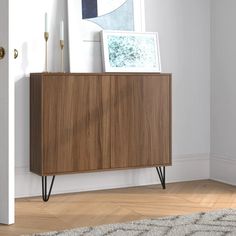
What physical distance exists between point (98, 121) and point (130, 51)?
2.09 ft

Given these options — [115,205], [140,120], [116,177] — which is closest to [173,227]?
[115,205]

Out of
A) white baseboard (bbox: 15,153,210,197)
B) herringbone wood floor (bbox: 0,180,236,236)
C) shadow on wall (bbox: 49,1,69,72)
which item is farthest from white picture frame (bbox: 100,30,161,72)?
herringbone wood floor (bbox: 0,180,236,236)

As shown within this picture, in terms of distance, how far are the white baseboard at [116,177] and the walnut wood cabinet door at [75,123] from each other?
0.27 meters

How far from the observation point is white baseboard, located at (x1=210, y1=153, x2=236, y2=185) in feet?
14.7

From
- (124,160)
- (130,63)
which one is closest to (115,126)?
(124,160)

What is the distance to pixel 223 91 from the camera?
4.55 meters

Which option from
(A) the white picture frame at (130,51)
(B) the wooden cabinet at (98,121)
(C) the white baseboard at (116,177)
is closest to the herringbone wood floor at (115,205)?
(C) the white baseboard at (116,177)

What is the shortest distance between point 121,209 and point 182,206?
1.36 feet

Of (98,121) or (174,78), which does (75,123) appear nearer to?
(98,121)

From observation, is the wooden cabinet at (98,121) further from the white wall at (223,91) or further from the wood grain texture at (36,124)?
the white wall at (223,91)

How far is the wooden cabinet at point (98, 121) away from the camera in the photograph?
378cm

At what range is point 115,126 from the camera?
400 centimetres
